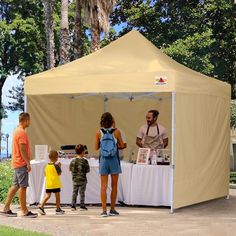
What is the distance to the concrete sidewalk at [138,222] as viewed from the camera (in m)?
9.98

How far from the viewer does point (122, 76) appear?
12.4m

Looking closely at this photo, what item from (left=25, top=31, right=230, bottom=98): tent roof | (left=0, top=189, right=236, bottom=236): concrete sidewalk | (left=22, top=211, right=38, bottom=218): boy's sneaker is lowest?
(left=0, top=189, right=236, bottom=236): concrete sidewalk

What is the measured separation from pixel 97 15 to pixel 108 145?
1818 centimetres

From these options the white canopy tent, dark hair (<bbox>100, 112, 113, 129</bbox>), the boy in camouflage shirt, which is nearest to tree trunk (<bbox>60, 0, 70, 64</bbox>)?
the white canopy tent

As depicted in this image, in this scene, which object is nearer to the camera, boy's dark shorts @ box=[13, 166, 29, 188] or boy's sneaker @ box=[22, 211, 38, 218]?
boy's dark shorts @ box=[13, 166, 29, 188]

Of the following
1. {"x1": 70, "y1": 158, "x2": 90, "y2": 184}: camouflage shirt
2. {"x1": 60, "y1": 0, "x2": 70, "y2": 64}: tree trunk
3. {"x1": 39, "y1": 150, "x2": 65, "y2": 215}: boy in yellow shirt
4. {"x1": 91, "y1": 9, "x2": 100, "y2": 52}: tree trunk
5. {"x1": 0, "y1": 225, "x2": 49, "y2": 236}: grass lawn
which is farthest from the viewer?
{"x1": 60, "y1": 0, "x2": 70, "y2": 64}: tree trunk

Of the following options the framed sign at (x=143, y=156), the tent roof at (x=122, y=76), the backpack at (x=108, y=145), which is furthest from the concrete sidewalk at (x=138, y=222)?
the tent roof at (x=122, y=76)

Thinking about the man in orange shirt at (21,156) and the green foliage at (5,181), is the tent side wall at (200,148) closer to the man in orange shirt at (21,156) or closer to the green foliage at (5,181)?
the man in orange shirt at (21,156)

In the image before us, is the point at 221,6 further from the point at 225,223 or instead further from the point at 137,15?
the point at 225,223

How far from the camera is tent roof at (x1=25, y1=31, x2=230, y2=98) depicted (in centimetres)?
1224

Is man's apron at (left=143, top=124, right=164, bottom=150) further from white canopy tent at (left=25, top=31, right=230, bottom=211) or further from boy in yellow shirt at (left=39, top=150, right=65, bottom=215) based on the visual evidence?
boy in yellow shirt at (left=39, top=150, right=65, bottom=215)

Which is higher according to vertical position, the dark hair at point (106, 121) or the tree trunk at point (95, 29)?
the tree trunk at point (95, 29)

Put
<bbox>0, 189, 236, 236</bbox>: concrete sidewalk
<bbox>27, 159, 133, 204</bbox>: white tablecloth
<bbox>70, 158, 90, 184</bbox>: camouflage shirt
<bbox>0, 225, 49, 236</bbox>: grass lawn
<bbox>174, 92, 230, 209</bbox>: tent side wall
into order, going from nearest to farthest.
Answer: <bbox>0, 225, 49, 236</bbox>: grass lawn, <bbox>0, 189, 236, 236</bbox>: concrete sidewalk, <bbox>70, 158, 90, 184</bbox>: camouflage shirt, <bbox>174, 92, 230, 209</bbox>: tent side wall, <bbox>27, 159, 133, 204</bbox>: white tablecloth

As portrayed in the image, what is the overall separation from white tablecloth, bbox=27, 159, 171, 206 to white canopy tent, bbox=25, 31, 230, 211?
46 centimetres
